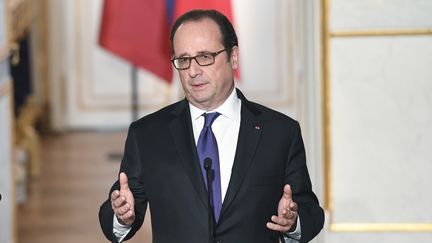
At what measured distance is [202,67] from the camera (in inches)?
112

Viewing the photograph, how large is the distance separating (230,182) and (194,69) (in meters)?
0.33

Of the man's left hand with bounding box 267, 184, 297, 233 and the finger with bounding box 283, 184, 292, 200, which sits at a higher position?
the finger with bounding box 283, 184, 292, 200

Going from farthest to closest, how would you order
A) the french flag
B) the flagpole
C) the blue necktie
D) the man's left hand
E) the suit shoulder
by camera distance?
the flagpole
the french flag
the suit shoulder
the blue necktie
the man's left hand

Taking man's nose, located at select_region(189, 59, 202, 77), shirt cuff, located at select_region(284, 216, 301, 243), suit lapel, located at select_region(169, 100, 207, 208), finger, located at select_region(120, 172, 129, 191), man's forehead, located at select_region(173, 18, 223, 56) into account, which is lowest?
shirt cuff, located at select_region(284, 216, 301, 243)

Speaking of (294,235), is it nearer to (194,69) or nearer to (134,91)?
(194,69)

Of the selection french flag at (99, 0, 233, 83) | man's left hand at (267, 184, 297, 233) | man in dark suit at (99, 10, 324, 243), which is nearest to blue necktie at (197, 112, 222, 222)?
man in dark suit at (99, 10, 324, 243)

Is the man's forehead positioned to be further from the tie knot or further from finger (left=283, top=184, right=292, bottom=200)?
finger (left=283, top=184, right=292, bottom=200)

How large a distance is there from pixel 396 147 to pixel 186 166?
98.4 inches

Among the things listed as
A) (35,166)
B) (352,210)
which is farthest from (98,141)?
(352,210)

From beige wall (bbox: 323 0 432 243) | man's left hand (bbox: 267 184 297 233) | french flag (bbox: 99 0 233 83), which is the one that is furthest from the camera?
french flag (bbox: 99 0 233 83)

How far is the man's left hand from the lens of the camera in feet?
9.19

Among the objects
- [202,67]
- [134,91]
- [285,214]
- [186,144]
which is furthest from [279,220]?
[134,91]

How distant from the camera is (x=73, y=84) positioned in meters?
13.3

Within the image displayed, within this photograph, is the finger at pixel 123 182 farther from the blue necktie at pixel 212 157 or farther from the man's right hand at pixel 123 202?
the blue necktie at pixel 212 157
